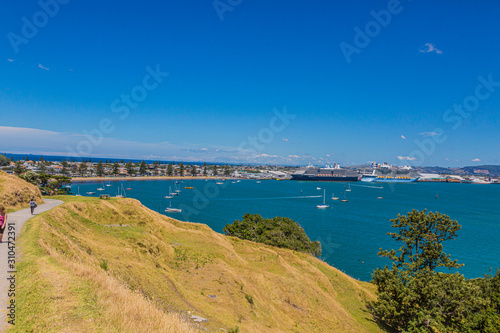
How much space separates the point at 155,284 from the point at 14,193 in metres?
18.1

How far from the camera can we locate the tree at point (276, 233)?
38.4 meters

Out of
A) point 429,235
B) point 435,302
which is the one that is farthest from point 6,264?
point 429,235

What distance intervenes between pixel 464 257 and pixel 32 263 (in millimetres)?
68159

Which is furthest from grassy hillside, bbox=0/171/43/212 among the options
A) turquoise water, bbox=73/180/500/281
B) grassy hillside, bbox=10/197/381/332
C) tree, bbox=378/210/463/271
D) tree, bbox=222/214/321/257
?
turquoise water, bbox=73/180/500/281

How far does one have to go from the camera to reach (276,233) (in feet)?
129

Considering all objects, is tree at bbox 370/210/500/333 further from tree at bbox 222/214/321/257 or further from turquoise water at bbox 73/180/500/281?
turquoise water at bbox 73/180/500/281

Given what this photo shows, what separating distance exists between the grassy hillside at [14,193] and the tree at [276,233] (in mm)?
26375

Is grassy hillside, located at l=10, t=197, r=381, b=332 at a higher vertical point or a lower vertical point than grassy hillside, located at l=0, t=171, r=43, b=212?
lower

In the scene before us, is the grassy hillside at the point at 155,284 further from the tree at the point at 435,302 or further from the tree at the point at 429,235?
the tree at the point at 429,235

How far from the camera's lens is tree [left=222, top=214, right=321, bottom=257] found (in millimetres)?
38406

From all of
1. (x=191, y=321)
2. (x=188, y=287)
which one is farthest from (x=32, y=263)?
(x=188, y=287)

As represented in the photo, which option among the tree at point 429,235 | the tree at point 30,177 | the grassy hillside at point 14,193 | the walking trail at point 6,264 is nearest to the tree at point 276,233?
the tree at point 429,235

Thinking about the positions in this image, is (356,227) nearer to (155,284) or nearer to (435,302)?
(435,302)

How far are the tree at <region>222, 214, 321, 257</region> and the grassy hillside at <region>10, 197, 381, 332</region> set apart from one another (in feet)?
24.3
